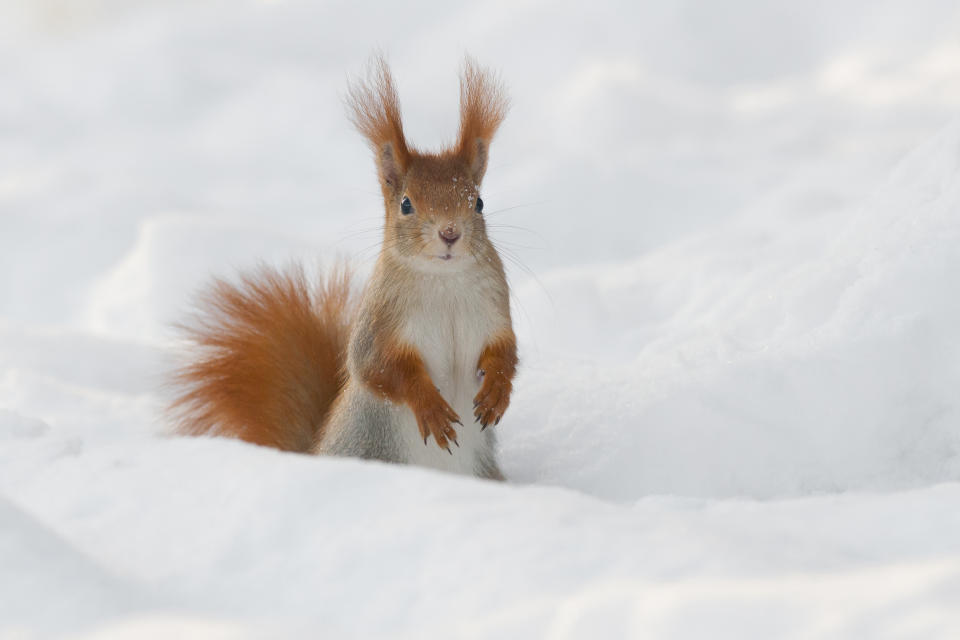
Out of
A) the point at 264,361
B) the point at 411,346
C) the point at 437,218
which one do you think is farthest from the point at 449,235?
the point at 264,361

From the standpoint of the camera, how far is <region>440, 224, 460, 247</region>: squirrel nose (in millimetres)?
1471

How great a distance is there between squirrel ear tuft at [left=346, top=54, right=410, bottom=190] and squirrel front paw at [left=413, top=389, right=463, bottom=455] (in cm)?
33

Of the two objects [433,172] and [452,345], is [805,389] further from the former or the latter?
[433,172]

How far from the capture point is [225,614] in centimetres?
85

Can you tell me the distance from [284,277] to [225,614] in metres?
1.09

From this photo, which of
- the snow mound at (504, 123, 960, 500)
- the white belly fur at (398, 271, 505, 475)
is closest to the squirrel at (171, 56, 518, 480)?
the white belly fur at (398, 271, 505, 475)

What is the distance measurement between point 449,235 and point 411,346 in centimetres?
16

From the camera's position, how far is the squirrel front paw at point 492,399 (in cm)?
149

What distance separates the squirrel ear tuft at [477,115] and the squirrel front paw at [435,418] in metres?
0.35

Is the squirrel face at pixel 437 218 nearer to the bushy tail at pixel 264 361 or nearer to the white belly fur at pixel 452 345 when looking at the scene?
the white belly fur at pixel 452 345

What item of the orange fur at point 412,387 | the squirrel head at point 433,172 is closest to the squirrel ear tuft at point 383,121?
the squirrel head at point 433,172

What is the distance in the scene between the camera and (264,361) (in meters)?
1.78

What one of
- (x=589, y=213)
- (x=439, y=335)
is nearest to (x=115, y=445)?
(x=439, y=335)

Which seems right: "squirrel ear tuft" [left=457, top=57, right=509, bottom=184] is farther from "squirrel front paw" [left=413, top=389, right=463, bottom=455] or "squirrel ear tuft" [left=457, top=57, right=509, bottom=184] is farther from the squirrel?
"squirrel front paw" [left=413, top=389, right=463, bottom=455]
